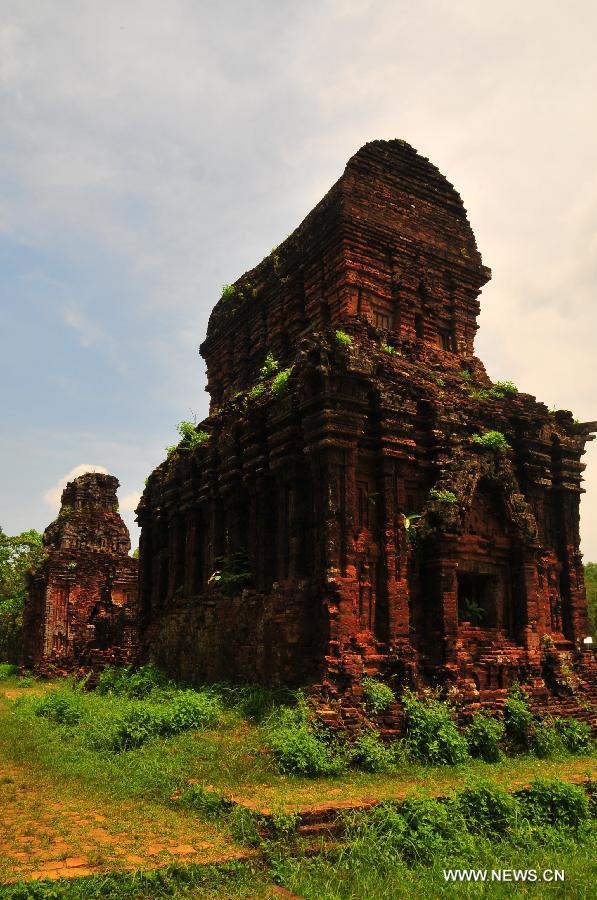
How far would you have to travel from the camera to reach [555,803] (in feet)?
24.4

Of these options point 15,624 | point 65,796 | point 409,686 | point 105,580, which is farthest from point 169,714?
point 15,624

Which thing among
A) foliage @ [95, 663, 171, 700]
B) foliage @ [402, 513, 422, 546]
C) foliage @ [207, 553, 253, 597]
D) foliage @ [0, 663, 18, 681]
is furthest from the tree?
foliage @ [402, 513, 422, 546]

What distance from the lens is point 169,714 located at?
9914 mm

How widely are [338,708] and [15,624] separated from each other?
29.7 meters

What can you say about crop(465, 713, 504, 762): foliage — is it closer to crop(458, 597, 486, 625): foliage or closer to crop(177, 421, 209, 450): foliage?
crop(458, 597, 486, 625): foliage

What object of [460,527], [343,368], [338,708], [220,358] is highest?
[220,358]

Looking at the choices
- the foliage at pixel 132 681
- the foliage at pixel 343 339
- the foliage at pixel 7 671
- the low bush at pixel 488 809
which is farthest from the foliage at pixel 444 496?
the foliage at pixel 7 671

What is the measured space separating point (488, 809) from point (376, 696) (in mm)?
2799

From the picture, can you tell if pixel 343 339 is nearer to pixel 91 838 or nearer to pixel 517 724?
pixel 517 724

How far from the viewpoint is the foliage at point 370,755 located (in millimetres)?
8688

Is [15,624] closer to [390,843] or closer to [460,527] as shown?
[460,527]

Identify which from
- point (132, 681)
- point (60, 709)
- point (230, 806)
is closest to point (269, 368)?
point (132, 681)

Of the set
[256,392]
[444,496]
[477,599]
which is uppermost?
[256,392]

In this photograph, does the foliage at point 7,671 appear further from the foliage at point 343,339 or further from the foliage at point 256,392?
the foliage at point 343,339
